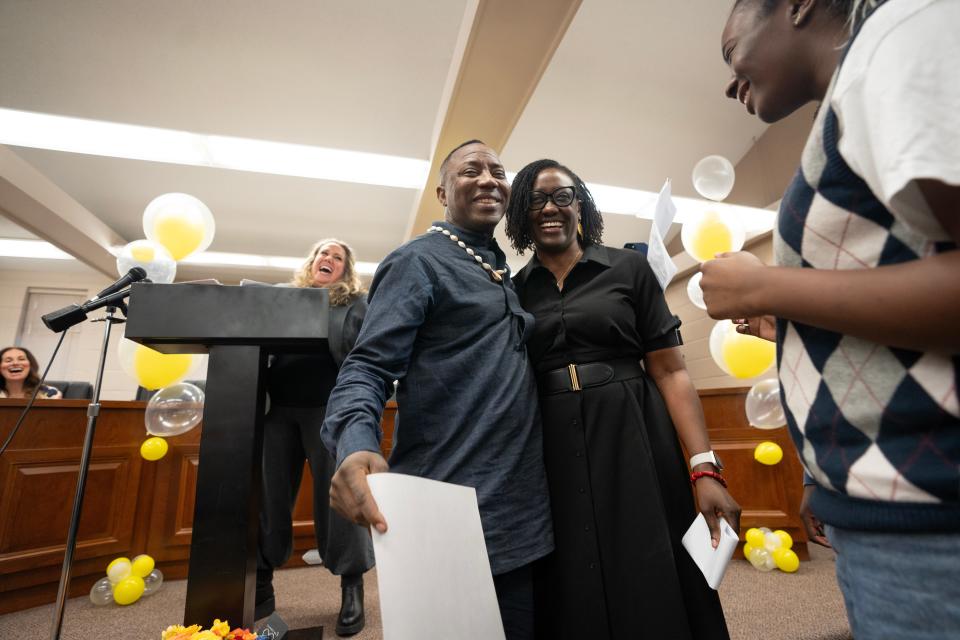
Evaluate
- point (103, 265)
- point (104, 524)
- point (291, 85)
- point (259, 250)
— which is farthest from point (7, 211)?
point (104, 524)

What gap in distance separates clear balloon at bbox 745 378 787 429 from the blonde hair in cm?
202

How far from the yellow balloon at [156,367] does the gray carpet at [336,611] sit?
0.96 m

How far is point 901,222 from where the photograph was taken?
1.23 feet

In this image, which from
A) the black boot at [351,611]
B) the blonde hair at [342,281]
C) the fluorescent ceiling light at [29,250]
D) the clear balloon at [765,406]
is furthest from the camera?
the fluorescent ceiling light at [29,250]

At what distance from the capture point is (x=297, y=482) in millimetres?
1770

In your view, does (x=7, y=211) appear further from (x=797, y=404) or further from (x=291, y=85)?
(x=797, y=404)

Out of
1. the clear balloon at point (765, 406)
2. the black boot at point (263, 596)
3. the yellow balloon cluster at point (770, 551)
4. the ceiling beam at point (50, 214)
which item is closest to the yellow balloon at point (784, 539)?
the yellow balloon cluster at point (770, 551)

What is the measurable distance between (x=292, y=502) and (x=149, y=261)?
5.05 ft

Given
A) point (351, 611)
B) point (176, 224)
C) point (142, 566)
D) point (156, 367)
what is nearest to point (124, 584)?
point (142, 566)

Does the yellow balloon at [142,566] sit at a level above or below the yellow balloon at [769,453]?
below

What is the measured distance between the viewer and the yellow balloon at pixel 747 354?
2504mm

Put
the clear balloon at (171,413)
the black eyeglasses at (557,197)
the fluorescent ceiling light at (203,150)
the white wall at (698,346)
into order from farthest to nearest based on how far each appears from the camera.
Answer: the white wall at (698,346) < the fluorescent ceiling light at (203,150) < the clear balloon at (171,413) < the black eyeglasses at (557,197)

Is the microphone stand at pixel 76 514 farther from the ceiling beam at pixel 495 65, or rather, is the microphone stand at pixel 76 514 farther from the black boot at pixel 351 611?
the ceiling beam at pixel 495 65

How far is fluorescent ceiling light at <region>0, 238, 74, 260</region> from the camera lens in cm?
514
